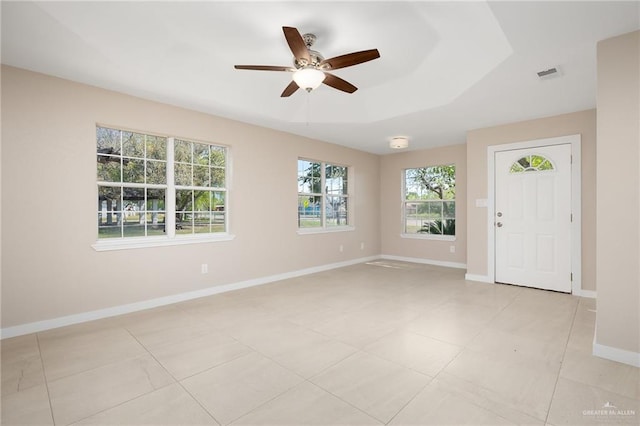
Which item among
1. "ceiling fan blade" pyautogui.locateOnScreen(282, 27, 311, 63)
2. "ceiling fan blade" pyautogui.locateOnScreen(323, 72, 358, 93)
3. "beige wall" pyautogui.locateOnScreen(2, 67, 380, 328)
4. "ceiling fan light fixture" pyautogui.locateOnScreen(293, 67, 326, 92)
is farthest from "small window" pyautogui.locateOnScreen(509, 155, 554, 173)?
"beige wall" pyautogui.locateOnScreen(2, 67, 380, 328)

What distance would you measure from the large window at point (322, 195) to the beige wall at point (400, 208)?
113 cm

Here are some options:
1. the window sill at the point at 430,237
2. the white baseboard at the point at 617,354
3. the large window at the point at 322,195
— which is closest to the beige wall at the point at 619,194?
the white baseboard at the point at 617,354

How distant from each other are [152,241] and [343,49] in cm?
309

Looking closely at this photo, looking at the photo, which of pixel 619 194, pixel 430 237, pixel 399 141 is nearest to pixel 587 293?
pixel 619 194

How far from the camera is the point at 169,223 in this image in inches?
153

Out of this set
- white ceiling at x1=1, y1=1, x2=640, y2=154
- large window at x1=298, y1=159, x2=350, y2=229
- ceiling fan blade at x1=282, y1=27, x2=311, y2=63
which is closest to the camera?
ceiling fan blade at x1=282, y1=27, x2=311, y2=63

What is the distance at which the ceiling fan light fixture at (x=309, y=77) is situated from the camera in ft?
8.24

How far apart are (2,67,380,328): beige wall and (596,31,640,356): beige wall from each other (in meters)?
3.98

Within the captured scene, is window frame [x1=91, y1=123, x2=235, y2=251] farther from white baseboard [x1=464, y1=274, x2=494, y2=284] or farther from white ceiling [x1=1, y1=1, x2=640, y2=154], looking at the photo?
white baseboard [x1=464, y1=274, x2=494, y2=284]

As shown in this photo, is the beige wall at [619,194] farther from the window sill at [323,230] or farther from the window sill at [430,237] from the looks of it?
the window sill at [323,230]

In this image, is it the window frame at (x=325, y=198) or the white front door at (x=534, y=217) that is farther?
the window frame at (x=325, y=198)

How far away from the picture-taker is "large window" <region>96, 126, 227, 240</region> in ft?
11.4

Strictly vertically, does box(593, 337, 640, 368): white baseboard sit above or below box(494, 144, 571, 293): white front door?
below

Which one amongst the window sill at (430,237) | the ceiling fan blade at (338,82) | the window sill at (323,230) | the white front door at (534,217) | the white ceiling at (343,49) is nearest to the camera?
the white ceiling at (343,49)
